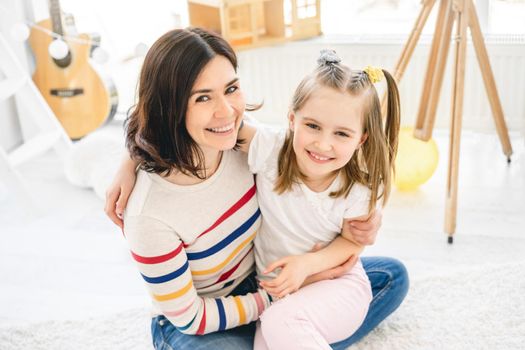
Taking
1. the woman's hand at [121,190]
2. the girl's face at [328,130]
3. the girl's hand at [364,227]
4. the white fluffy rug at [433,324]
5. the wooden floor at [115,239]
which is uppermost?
the girl's face at [328,130]

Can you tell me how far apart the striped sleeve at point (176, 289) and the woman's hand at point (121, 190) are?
2.2 inches

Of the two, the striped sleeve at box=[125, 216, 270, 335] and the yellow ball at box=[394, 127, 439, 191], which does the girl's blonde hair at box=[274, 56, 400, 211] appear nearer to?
the striped sleeve at box=[125, 216, 270, 335]

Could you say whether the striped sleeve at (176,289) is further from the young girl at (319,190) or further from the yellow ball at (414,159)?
the yellow ball at (414,159)

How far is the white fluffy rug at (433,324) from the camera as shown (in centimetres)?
182

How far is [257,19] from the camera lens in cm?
294

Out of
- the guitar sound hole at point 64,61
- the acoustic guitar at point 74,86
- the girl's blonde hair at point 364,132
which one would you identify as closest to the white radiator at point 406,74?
the acoustic guitar at point 74,86

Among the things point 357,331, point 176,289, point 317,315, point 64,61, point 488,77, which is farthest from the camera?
point 64,61

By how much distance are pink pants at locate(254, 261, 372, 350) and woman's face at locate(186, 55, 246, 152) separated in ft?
1.33

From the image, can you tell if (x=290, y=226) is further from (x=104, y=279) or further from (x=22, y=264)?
(x=22, y=264)

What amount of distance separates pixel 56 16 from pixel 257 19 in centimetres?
84

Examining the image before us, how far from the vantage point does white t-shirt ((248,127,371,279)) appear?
160 cm

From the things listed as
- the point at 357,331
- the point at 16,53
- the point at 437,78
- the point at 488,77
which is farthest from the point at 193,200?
the point at 16,53

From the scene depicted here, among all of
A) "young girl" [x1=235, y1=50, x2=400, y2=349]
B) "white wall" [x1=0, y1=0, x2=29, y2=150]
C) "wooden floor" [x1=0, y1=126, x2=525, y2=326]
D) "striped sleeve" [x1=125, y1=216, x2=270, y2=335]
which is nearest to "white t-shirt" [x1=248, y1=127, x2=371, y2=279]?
"young girl" [x1=235, y1=50, x2=400, y2=349]

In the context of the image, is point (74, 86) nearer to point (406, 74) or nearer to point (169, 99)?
point (406, 74)
